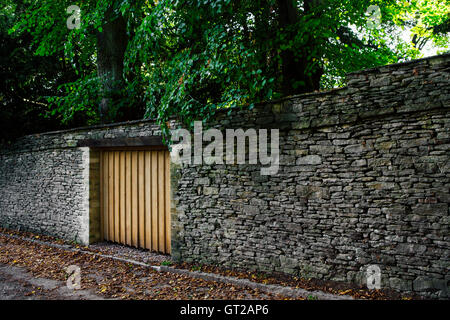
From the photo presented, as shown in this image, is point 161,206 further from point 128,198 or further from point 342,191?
point 342,191

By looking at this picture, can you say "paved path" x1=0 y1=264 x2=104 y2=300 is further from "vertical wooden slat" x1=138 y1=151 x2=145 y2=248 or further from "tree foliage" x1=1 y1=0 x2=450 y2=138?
"tree foliage" x1=1 y1=0 x2=450 y2=138

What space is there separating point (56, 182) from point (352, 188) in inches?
300

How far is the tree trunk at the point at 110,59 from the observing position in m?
9.28

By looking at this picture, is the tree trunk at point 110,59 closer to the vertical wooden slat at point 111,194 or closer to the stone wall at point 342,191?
the vertical wooden slat at point 111,194

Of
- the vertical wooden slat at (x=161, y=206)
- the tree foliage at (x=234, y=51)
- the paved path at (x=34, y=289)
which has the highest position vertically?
the tree foliage at (x=234, y=51)

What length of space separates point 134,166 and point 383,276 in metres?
5.39

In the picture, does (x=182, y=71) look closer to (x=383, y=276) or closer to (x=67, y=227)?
(x=383, y=276)

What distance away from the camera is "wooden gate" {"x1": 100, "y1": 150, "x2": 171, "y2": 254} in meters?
6.71

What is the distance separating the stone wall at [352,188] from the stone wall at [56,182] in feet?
8.38

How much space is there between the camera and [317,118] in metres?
4.59

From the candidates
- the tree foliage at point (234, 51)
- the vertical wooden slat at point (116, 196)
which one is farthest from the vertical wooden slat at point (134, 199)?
the tree foliage at point (234, 51)

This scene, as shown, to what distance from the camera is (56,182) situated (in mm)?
8539
